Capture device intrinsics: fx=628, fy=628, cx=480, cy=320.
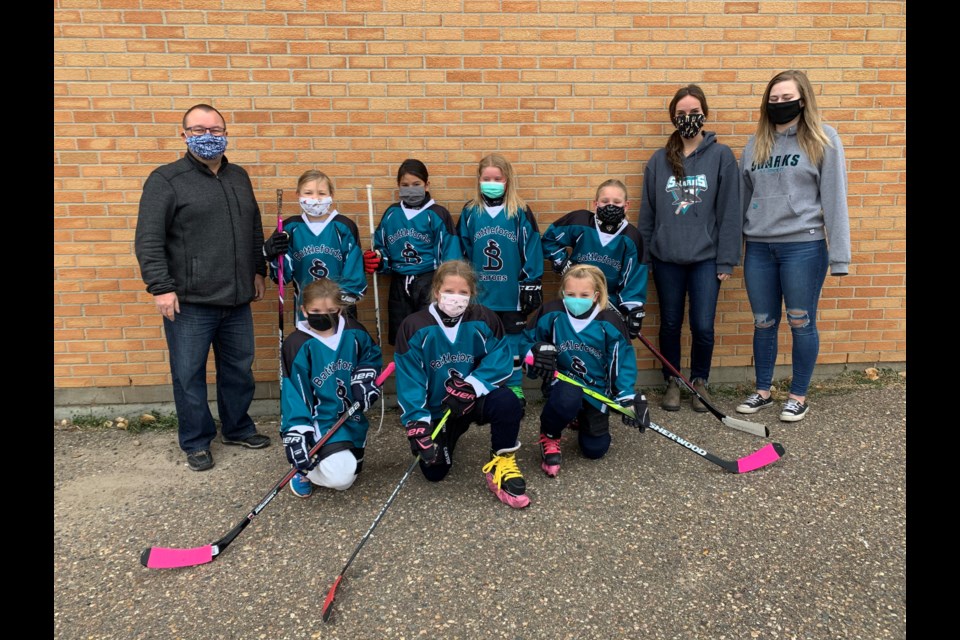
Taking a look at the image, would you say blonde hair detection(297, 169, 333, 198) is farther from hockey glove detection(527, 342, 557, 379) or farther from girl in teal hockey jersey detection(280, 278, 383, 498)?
hockey glove detection(527, 342, 557, 379)

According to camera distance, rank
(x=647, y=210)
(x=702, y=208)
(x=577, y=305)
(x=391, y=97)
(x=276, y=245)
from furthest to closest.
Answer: (x=647, y=210), (x=391, y=97), (x=702, y=208), (x=276, y=245), (x=577, y=305)

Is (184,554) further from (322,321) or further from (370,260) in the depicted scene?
(370,260)

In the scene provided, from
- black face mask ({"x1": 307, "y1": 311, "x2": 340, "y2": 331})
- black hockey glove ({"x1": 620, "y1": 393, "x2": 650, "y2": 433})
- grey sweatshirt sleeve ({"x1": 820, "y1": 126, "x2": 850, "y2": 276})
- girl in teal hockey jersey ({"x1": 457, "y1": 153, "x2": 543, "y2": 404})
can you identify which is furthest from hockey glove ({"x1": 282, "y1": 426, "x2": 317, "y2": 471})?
grey sweatshirt sleeve ({"x1": 820, "y1": 126, "x2": 850, "y2": 276})

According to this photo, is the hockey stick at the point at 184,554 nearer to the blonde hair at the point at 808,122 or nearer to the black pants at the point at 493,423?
the black pants at the point at 493,423

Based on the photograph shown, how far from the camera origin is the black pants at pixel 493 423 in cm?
363

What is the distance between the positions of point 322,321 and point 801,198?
10.8ft

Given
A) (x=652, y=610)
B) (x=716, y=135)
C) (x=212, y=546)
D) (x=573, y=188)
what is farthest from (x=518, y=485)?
(x=716, y=135)

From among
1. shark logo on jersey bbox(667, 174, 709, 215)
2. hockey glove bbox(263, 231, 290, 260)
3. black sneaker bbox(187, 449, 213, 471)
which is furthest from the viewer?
shark logo on jersey bbox(667, 174, 709, 215)

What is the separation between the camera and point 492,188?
4398 mm

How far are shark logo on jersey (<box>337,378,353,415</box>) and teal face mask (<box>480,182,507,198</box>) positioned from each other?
A: 1.68 m

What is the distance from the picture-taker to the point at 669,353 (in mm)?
4867

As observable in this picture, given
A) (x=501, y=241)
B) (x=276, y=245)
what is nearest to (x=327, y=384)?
(x=276, y=245)

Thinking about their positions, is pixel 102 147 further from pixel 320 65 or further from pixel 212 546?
pixel 212 546

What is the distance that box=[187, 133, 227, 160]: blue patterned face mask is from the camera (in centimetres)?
389
